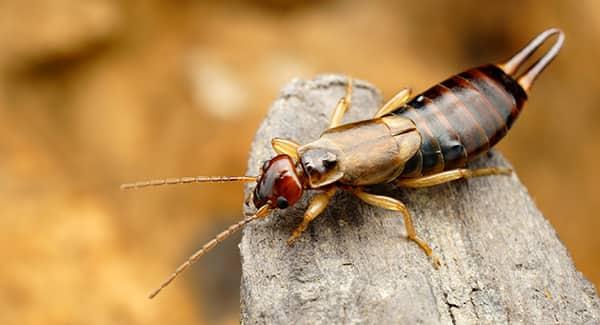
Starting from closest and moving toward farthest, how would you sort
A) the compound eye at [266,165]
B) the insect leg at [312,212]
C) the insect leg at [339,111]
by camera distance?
the insect leg at [312,212], the compound eye at [266,165], the insect leg at [339,111]

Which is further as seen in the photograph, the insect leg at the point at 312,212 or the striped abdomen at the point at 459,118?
the striped abdomen at the point at 459,118

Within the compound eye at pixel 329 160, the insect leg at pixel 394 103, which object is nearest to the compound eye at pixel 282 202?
the compound eye at pixel 329 160

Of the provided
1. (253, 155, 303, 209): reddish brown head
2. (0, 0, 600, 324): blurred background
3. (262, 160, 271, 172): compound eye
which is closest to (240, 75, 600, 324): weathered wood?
(253, 155, 303, 209): reddish brown head

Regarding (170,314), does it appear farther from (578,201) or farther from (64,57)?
(578,201)

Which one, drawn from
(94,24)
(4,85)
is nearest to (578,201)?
(94,24)

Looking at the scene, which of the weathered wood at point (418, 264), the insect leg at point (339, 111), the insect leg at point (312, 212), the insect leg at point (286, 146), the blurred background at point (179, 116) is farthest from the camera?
the blurred background at point (179, 116)

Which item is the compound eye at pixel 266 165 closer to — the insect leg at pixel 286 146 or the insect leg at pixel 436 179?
the insect leg at pixel 286 146

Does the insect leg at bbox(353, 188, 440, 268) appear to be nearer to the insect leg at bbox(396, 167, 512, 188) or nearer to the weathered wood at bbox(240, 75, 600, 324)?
the weathered wood at bbox(240, 75, 600, 324)
